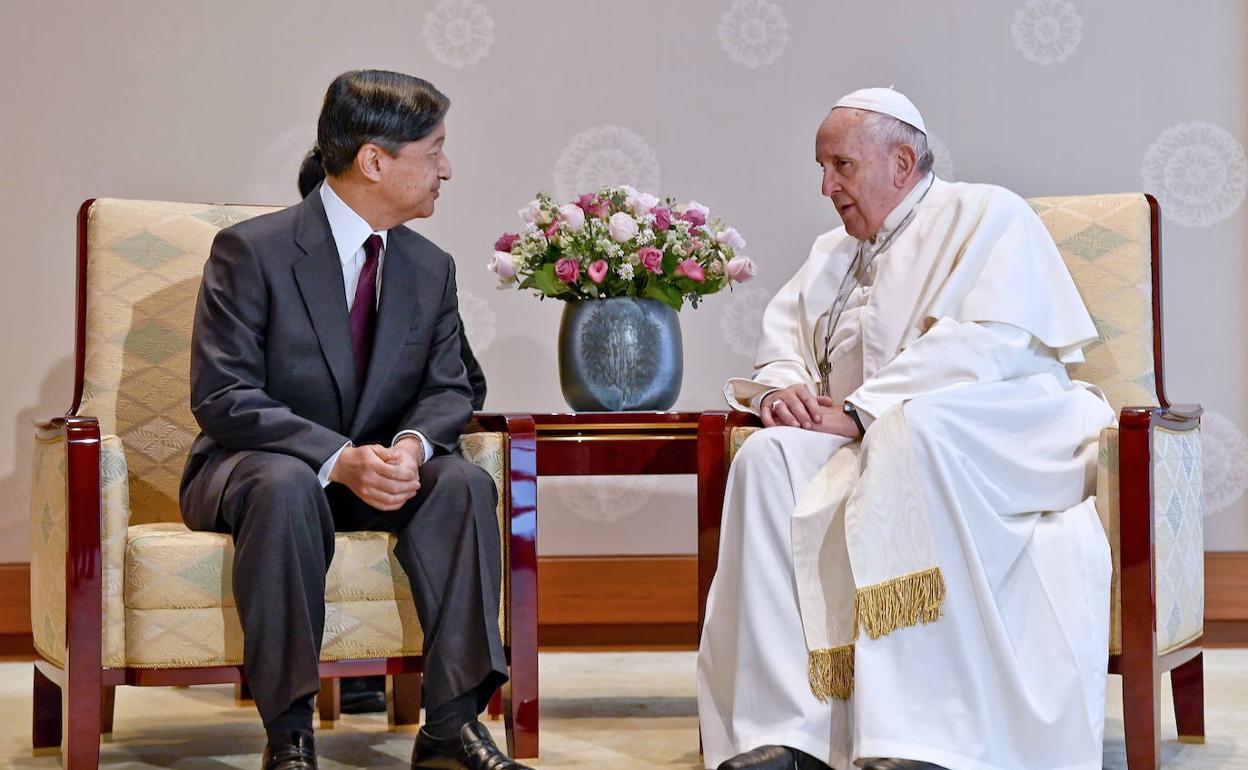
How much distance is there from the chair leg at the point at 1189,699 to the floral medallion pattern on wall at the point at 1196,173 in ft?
5.56

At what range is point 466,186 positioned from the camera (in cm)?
446

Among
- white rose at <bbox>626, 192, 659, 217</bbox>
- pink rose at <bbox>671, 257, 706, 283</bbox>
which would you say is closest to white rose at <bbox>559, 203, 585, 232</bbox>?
white rose at <bbox>626, 192, 659, 217</bbox>

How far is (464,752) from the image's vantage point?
107 inches

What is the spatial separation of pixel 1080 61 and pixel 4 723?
351 centimetres

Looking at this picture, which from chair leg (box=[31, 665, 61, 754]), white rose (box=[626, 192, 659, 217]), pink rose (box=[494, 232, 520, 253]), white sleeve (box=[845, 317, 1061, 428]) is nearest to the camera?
white sleeve (box=[845, 317, 1061, 428])

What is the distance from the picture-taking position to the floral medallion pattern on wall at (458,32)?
14.5 ft

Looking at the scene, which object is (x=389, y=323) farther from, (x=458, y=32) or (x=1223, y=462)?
(x=1223, y=462)

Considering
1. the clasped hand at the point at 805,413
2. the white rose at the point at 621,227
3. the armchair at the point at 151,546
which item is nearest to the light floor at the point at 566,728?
the armchair at the point at 151,546

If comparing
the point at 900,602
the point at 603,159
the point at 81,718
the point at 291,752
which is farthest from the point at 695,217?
the point at 81,718

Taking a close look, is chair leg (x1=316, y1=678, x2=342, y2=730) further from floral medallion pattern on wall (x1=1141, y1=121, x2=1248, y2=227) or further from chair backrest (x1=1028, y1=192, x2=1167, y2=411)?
floral medallion pattern on wall (x1=1141, y1=121, x2=1248, y2=227)

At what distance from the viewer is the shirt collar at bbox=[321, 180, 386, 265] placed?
3076 mm

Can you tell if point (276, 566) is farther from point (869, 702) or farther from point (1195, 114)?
point (1195, 114)

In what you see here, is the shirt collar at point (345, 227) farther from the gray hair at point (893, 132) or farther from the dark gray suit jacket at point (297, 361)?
the gray hair at point (893, 132)

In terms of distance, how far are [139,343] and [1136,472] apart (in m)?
2.23
